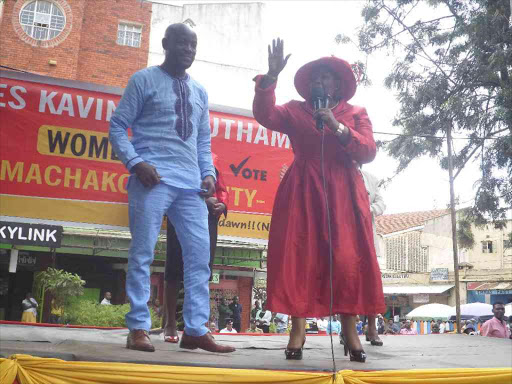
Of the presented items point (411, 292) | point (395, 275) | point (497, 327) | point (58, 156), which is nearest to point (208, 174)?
point (58, 156)

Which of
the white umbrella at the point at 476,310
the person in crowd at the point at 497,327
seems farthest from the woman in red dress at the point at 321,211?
the white umbrella at the point at 476,310

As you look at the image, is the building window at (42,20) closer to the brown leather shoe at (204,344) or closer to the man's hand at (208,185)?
the man's hand at (208,185)

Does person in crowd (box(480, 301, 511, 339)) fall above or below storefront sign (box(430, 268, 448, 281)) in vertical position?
below

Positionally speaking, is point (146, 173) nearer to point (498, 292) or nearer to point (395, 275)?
point (498, 292)

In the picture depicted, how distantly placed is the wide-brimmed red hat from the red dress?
9 centimetres

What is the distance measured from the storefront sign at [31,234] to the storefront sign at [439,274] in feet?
88.9

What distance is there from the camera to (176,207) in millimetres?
3092

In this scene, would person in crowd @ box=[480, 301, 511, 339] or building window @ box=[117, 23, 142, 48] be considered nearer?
person in crowd @ box=[480, 301, 511, 339]

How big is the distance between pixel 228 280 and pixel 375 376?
17655 millimetres

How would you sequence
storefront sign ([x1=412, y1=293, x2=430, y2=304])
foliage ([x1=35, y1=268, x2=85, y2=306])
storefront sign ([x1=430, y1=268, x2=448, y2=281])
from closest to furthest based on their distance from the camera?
foliage ([x1=35, y1=268, x2=85, y2=306]) → storefront sign ([x1=412, y1=293, x2=430, y2=304]) → storefront sign ([x1=430, y1=268, x2=448, y2=281])

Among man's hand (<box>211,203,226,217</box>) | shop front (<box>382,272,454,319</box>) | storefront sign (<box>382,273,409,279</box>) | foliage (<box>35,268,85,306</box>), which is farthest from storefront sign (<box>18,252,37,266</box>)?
storefront sign (<box>382,273,409,279</box>)

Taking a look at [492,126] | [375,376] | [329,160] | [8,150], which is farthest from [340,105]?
[492,126]

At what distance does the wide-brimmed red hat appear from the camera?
3326 millimetres

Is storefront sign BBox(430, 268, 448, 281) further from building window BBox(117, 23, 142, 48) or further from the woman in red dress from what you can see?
the woman in red dress
